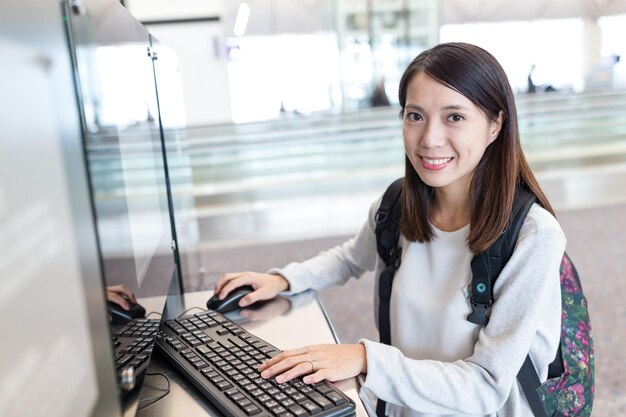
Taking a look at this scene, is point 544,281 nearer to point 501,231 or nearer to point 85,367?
point 501,231

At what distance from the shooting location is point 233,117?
771 centimetres

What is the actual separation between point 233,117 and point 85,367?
709 centimetres

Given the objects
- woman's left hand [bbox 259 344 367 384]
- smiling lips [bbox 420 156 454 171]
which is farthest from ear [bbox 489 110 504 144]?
woman's left hand [bbox 259 344 367 384]

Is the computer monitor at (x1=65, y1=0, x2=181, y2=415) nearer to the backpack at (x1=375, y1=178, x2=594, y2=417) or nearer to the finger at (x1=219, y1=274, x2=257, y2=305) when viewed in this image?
Answer: the finger at (x1=219, y1=274, x2=257, y2=305)

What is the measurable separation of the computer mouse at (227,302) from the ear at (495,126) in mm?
673

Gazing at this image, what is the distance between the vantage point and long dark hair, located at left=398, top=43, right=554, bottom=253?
117 cm

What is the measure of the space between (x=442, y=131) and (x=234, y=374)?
2.06 feet

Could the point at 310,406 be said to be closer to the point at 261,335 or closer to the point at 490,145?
the point at 261,335

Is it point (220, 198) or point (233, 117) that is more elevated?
point (233, 117)

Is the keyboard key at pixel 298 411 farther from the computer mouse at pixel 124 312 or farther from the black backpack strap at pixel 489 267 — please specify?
the black backpack strap at pixel 489 267

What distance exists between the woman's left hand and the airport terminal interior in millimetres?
233

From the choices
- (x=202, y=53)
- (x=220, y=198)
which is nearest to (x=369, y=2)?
(x=202, y=53)

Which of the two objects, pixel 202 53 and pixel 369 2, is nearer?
pixel 202 53

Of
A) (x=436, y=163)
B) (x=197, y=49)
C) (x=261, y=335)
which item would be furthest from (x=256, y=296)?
(x=197, y=49)
